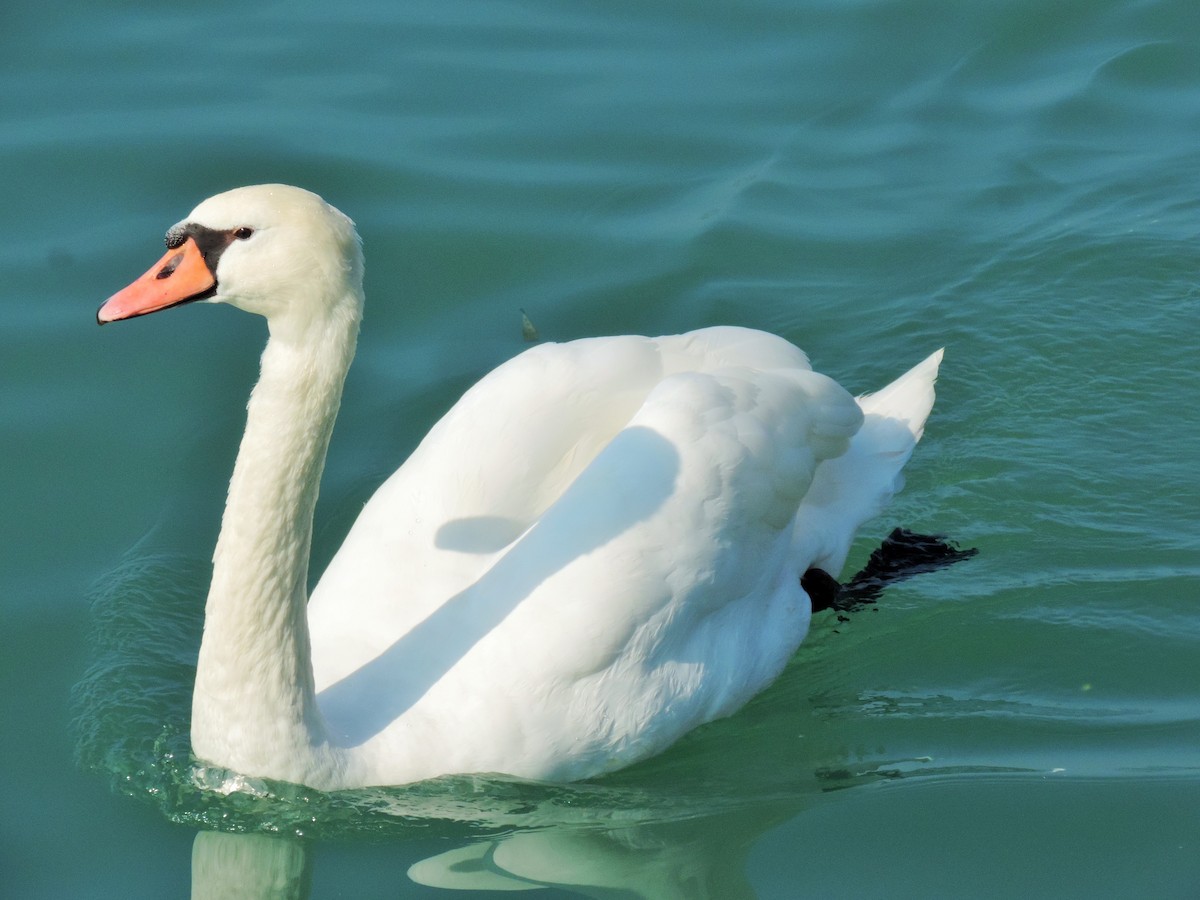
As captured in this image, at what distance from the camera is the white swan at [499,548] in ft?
15.4

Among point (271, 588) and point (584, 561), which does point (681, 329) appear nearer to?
point (584, 561)

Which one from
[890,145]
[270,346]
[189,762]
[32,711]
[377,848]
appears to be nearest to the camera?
[270,346]

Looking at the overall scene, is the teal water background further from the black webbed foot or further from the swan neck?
the swan neck

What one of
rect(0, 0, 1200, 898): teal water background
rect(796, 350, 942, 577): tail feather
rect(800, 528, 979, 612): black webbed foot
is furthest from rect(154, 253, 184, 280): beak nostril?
rect(800, 528, 979, 612): black webbed foot

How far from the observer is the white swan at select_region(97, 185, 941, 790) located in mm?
4691

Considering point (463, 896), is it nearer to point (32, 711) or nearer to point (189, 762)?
point (189, 762)

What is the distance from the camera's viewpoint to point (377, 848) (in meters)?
5.07

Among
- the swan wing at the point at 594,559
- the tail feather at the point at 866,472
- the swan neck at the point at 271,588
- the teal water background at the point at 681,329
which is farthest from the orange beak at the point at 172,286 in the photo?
the tail feather at the point at 866,472

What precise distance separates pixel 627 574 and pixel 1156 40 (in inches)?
272

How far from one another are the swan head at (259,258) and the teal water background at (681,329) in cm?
163

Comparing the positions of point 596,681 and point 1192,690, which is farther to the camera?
point 1192,690

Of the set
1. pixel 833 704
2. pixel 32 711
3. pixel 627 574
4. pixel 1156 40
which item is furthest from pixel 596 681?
pixel 1156 40

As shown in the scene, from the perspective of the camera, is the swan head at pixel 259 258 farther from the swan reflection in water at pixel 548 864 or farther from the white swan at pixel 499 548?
the swan reflection in water at pixel 548 864

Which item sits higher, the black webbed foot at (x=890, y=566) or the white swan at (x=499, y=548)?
the white swan at (x=499, y=548)
